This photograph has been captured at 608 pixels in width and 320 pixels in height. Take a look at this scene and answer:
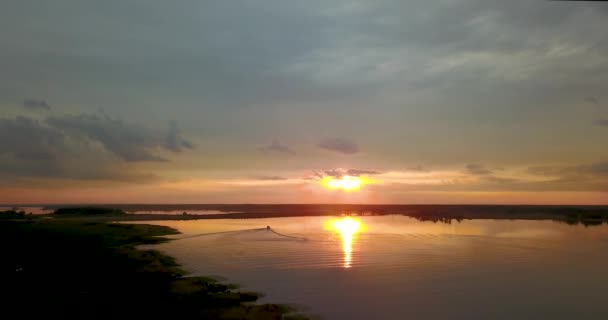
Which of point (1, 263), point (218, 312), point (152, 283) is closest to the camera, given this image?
point (218, 312)

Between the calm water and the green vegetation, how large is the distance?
2836mm

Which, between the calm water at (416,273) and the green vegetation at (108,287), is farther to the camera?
the calm water at (416,273)

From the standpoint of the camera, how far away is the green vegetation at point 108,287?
910 inches

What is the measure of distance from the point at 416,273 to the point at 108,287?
76.7ft

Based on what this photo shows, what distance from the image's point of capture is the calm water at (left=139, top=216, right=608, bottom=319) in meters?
26.3

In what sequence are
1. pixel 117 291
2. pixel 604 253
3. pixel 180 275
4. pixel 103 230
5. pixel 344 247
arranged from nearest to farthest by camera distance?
1. pixel 117 291
2. pixel 180 275
3. pixel 604 253
4. pixel 344 247
5. pixel 103 230

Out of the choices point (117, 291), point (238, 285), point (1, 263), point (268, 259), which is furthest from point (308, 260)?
point (1, 263)

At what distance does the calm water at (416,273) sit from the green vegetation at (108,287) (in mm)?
2836

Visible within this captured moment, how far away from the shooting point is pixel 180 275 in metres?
33.5

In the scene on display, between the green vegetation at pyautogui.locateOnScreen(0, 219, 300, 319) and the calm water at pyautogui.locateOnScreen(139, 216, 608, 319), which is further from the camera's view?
the calm water at pyautogui.locateOnScreen(139, 216, 608, 319)

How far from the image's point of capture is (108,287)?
93.7 ft

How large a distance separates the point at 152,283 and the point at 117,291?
9.61 ft

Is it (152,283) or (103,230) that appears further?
(103,230)

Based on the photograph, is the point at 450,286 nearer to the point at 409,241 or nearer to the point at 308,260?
the point at 308,260
